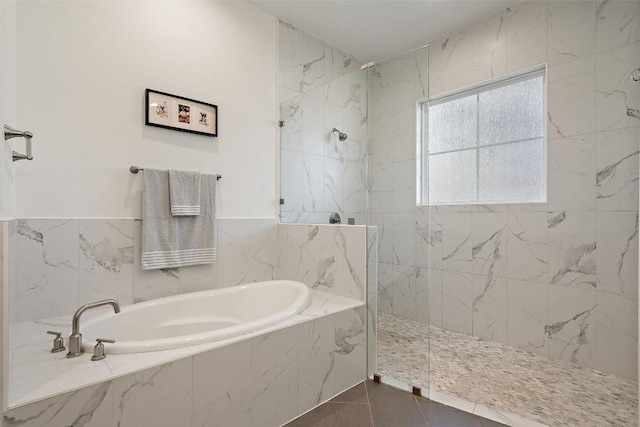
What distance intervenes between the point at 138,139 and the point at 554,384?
9.93 feet

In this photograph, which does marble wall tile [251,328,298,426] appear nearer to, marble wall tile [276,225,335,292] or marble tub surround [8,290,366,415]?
marble tub surround [8,290,366,415]

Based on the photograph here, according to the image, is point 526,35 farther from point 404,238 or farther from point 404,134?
point 404,238

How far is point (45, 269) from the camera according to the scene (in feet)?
5.86

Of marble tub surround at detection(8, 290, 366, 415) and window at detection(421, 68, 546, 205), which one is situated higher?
window at detection(421, 68, 546, 205)

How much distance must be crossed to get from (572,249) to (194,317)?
A: 2.63m

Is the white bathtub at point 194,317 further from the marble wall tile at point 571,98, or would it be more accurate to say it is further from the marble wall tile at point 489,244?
the marble wall tile at point 571,98

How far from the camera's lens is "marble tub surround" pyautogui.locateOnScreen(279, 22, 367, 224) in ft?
8.10

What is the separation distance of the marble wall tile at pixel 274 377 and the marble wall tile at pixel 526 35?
103 inches

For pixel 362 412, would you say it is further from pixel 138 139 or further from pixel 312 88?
pixel 312 88

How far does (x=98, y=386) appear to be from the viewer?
1147 millimetres

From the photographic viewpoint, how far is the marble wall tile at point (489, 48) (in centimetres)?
268

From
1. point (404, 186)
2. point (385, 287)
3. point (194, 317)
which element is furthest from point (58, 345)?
point (404, 186)

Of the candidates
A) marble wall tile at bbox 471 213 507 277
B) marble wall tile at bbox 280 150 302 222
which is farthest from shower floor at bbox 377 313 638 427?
marble wall tile at bbox 280 150 302 222

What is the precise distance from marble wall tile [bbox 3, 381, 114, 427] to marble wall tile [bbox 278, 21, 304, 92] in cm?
253
